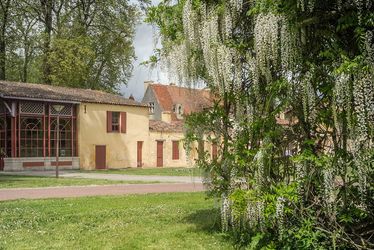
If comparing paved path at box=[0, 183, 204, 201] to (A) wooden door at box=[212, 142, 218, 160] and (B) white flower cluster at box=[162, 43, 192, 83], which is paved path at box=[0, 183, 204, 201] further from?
(B) white flower cluster at box=[162, 43, 192, 83]

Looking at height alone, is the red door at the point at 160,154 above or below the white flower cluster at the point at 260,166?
below

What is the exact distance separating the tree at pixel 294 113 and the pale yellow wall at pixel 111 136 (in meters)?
29.4

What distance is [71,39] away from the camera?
132 ft

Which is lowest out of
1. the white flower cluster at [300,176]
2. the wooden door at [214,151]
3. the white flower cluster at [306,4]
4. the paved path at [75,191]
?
the paved path at [75,191]

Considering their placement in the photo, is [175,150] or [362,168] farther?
[175,150]

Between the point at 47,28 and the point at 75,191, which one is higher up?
the point at 47,28

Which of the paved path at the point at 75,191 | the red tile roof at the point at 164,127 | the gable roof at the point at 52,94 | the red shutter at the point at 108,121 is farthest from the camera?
the red tile roof at the point at 164,127

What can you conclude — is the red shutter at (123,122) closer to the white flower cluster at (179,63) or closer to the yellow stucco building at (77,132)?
the yellow stucco building at (77,132)

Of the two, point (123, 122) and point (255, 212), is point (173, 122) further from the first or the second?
point (255, 212)

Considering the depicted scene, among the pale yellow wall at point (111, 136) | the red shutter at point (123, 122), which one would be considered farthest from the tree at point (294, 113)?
the red shutter at point (123, 122)

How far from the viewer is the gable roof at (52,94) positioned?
103 feet

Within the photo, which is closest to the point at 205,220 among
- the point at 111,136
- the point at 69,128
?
the point at 69,128

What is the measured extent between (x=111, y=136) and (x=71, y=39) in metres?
9.01

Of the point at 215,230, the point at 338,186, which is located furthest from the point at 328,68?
the point at 215,230
